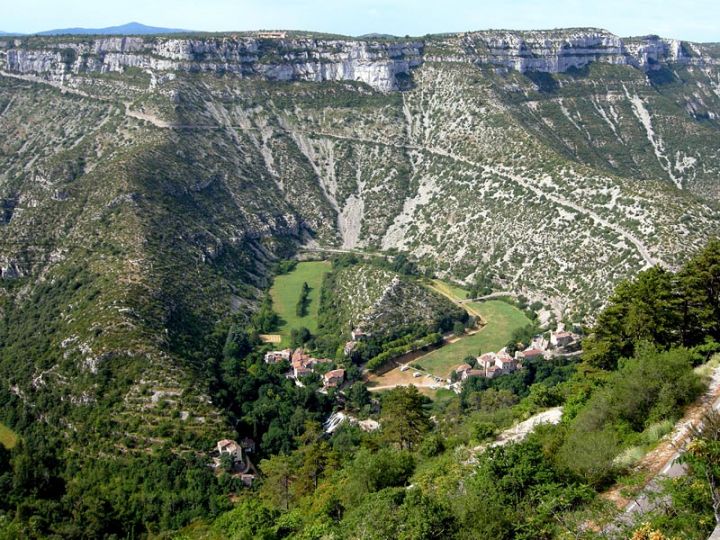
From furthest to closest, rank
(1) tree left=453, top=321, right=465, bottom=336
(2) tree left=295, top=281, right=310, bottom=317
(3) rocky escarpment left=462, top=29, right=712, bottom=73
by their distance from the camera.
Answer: (3) rocky escarpment left=462, top=29, right=712, bottom=73
(2) tree left=295, top=281, right=310, bottom=317
(1) tree left=453, top=321, right=465, bottom=336

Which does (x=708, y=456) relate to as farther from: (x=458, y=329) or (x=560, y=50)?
(x=560, y=50)

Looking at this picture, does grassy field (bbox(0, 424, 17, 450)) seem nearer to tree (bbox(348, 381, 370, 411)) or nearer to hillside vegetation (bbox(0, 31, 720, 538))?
hillside vegetation (bbox(0, 31, 720, 538))

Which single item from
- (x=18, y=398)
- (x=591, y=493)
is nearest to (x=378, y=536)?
(x=591, y=493)

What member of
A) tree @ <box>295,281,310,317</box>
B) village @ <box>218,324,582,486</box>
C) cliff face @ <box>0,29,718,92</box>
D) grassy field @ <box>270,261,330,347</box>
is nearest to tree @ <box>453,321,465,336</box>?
village @ <box>218,324,582,486</box>

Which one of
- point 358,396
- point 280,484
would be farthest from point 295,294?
point 280,484

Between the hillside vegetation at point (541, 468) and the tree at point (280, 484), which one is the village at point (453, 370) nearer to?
the tree at point (280, 484)

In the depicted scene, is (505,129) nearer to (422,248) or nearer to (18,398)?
(422,248)
